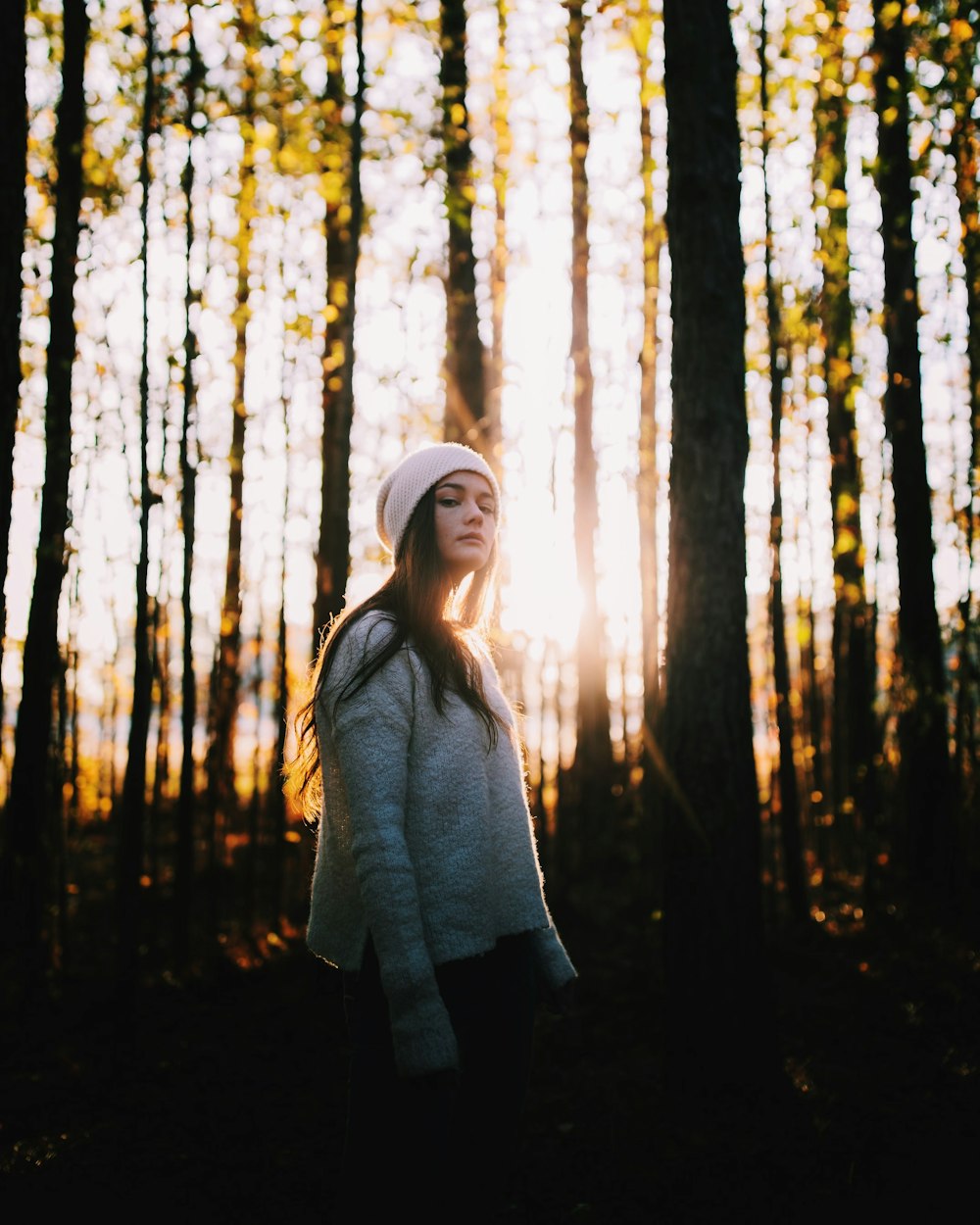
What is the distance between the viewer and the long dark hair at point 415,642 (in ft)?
6.59

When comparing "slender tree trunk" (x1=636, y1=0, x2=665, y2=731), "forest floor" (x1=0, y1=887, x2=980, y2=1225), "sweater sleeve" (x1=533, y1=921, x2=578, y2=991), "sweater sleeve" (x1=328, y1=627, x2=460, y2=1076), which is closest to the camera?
"sweater sleeve" (x1=328, y1=627, x2=460, y2=1076)

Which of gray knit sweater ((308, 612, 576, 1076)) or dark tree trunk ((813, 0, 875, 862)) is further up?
dark tree trunk ((813, 0, 875, 862))

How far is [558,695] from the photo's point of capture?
1146 cm

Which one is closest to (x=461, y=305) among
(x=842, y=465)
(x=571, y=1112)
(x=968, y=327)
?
(x=842, y=465)

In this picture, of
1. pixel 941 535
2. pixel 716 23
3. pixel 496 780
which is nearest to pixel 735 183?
pixel 716 23

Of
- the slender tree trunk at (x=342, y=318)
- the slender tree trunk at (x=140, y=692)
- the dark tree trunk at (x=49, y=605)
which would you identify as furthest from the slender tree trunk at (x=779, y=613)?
the dark tree trunk at (x=49, y=605)

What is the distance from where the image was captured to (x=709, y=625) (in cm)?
405

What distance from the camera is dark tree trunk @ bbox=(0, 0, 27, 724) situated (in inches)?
124

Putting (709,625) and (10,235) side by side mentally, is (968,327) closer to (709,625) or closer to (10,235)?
(709,625)

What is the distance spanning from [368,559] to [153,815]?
11.0 ft

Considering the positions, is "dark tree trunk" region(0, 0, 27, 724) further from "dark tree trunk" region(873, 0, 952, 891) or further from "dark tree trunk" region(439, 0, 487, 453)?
"dark tree trunk" region(873, 0, 952, 891)

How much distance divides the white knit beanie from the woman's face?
0.03 metres

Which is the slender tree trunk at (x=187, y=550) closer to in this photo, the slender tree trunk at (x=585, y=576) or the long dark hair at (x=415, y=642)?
the long dark hair at (x=415, y=642)

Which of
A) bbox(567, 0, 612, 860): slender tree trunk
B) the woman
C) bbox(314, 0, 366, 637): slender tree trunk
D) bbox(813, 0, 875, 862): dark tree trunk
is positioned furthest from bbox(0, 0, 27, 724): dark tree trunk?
bbox(567, 0, 612, 860): slender tree trunk
